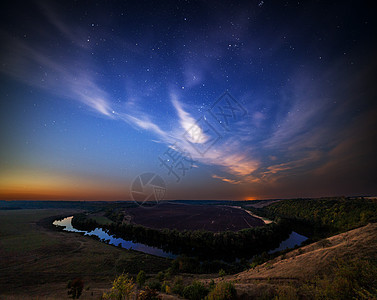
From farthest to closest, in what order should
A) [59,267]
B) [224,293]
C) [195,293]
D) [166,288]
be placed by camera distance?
[59,267]
[166,288]
[195,293]
[224,293]

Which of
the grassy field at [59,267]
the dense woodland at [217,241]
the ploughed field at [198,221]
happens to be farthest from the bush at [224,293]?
the ploughed field at [198,221]

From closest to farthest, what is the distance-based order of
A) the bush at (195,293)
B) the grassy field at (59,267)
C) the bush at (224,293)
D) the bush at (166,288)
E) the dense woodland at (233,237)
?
the bush at (224,293), the bush at (195,293), the bush at (166,288), the grassy field at (59,267), the dense woodland at (233,237)

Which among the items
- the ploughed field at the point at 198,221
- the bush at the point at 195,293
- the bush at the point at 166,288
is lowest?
the ploughed field at the point at 198,221

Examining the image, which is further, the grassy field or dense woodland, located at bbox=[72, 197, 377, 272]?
dense woodland, located at bbox=[72, 197, 377, 272]

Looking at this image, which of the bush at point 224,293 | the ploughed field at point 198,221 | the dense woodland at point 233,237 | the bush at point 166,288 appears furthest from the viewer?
the ploughed field at point 198,221

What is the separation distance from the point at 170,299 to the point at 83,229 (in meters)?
60.8

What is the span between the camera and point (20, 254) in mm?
25156

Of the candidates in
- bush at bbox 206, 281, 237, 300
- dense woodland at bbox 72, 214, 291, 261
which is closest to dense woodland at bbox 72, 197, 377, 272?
dense woodland at bbox 72, 214, 291, 261

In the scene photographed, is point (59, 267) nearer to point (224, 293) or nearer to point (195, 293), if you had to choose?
point (195, 293)

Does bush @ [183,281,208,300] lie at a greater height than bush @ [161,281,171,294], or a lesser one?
greater

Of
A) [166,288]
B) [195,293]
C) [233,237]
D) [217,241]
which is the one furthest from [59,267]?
[233,237]

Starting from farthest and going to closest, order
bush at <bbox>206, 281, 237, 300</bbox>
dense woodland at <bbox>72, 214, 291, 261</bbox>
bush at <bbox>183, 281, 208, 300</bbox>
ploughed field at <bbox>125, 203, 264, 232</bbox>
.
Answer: ploughed field at <bbox>125, 203, 264, 232</bbox>, dense woodland at <bbox>72, 214, 291, 261</bbox>, bush at <bbox>183, 281, 208, 300</bbox>, bush at <bbox>206, 281, 237, 300</bbox>

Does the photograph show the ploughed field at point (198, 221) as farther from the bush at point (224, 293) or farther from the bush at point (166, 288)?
the bush at point (224, 293)

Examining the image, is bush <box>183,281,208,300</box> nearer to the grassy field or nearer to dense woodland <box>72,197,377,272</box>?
the grassy field
